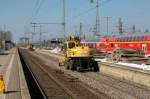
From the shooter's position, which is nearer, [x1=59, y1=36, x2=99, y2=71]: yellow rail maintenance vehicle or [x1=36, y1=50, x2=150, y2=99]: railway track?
[x1=36, y1=50, x2=150, y2=99]: railway track

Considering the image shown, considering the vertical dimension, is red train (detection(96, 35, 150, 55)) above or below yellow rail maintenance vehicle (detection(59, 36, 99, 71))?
above

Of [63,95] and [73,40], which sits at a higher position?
[73,40]

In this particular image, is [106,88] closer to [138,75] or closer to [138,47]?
[138,75]

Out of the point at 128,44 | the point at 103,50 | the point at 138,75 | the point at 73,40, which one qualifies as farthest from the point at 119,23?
the point at 138,75

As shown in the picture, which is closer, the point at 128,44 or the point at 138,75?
the point at 138,75

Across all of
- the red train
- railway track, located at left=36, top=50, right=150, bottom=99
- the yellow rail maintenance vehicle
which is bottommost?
railway track, located at left=36, top=50, right=150, bottom=99

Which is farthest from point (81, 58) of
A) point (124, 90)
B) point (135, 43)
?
point (135, 43)

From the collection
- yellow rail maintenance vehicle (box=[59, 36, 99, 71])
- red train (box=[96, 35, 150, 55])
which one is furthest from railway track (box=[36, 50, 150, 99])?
red train (box=[96, 35, 150, 55])

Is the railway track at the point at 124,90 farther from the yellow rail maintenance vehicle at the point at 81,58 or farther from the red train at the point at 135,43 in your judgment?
the red train at the point at 135,43

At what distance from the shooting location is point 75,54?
3266 centimetres

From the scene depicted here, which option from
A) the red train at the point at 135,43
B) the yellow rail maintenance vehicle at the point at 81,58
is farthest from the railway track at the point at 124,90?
the red train at the point at 135,43

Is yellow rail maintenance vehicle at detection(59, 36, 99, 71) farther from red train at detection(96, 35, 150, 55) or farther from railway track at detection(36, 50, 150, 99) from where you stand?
red train at detection(96, 35, 150, 55)

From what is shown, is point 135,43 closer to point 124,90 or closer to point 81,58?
point 81,58

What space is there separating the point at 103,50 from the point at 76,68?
3084 centimetres
